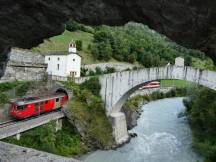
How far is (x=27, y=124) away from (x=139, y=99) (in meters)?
22.9

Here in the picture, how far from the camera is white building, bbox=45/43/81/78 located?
3356cm

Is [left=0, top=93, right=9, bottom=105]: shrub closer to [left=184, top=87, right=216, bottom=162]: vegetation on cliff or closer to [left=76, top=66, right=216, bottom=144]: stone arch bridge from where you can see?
[left=76, top=66, right=216, bottom=144]: stone arch bridge

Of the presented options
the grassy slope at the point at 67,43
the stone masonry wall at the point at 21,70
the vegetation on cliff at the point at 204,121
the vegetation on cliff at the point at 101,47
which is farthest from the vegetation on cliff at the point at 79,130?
the vegetation on cliff at the point at 101,47

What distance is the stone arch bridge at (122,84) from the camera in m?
24.3

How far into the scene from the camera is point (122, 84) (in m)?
26.4

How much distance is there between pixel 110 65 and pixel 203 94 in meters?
23.1

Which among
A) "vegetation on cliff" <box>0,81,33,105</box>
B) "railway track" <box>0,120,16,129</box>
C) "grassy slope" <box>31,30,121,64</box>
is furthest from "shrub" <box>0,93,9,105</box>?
"grassy slope" <box>31,30,121,64</box>

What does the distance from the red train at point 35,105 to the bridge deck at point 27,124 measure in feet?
1.38

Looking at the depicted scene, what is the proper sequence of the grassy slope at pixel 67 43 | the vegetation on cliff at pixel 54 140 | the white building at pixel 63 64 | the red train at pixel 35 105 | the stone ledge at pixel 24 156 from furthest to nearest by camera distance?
the grassy slope at pixel 67 43
the white building at pixel 63 64
the red train at pixel 35 105
the vegetation on cliff at pixel 54 140
the stone ledge at pixel 24 156

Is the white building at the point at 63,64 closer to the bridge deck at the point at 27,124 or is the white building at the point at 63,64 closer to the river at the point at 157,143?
the river at the point at 157,143

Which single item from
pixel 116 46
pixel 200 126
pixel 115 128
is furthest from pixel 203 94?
pixel 116 46

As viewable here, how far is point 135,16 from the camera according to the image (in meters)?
4.61

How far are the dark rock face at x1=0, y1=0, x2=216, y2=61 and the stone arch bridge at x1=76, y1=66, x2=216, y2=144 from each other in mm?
19291

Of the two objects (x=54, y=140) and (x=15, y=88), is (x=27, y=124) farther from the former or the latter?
(x=15, y=88)
